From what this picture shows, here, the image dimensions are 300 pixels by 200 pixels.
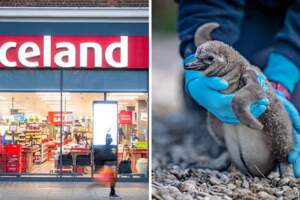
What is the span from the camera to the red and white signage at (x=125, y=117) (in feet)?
47.8

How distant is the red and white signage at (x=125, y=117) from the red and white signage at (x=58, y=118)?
114cm

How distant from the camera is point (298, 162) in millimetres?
10859

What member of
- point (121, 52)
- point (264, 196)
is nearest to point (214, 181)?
point (264, 196)

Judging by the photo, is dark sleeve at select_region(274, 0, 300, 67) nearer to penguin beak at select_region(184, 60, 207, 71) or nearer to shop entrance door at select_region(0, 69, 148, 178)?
penguin beak at select_region(184, 60, 207, 71)

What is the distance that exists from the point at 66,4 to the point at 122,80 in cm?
207

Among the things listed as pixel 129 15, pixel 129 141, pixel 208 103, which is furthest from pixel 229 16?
pixel 129 141

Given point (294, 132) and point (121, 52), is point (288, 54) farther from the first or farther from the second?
point (121, 52)

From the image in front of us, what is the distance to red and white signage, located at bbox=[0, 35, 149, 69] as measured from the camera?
1438 cm

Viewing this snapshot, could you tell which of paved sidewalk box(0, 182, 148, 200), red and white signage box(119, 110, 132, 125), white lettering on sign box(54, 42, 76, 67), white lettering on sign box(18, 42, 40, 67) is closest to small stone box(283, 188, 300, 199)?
paved sidewalk box(0, 182, 148, 200)

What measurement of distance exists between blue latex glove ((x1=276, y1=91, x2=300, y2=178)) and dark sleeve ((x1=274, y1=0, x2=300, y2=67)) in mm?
667

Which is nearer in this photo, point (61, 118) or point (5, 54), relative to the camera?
point (5, 54)

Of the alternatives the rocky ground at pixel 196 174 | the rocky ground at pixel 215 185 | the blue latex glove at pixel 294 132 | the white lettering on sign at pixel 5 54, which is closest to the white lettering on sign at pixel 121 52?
the white lettering on sign at pixel 5 54

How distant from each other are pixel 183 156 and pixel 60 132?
15.0ft

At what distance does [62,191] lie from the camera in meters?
13.8
